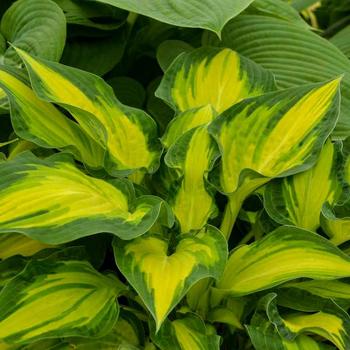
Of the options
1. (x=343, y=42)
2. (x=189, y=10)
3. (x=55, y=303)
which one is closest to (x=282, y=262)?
(x=55, y=303)

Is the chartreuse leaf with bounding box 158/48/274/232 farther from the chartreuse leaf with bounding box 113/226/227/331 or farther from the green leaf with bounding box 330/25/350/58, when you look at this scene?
the green leaf with bounding box 330/25/350/58

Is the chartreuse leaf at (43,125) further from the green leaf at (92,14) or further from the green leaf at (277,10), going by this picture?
the green leaf at (277,10)

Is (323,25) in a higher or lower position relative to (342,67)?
lower

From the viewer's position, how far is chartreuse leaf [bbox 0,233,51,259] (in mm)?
932

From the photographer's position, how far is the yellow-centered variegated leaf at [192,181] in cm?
92

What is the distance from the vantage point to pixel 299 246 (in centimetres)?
89

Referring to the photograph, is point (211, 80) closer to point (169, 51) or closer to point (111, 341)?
point (169, 51)

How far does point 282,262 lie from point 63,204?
0.30 metres

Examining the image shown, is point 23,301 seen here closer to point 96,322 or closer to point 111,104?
point 96,322

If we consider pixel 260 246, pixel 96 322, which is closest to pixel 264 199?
pixel 260 246

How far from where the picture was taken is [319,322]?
2.91 feet

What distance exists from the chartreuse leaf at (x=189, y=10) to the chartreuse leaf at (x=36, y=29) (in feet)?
0.44

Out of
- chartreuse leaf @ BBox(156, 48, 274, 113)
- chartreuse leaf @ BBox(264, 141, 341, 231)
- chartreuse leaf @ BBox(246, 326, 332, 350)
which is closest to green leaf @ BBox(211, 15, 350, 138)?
chartreuse leaf @ BBox(156, 48, 274, 113)

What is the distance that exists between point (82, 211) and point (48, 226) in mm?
48
